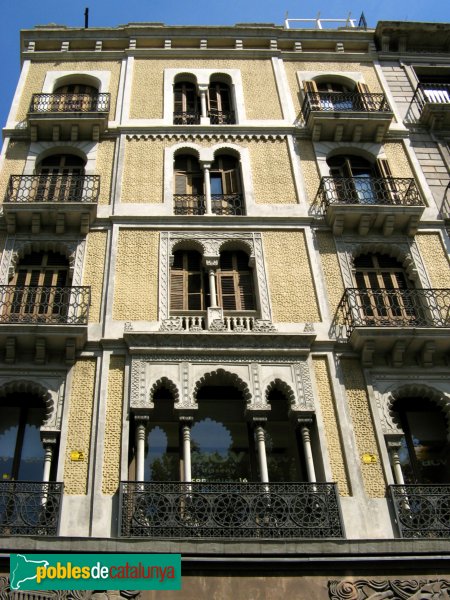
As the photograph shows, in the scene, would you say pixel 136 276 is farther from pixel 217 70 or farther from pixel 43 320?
pixel 217 70

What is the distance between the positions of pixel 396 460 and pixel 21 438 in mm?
6353

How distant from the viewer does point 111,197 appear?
50.9ft

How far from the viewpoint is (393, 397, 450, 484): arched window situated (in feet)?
39.0

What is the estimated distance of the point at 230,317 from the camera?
13.3 m

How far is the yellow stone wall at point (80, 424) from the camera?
36.3 feet

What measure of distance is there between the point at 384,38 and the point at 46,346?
1358 centimetres

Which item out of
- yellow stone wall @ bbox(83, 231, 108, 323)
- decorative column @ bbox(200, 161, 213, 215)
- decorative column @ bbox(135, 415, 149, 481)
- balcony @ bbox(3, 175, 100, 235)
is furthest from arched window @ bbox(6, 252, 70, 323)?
decorative column @ bbox(200, 161, 213, 215)

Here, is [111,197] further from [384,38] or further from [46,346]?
[384,38]

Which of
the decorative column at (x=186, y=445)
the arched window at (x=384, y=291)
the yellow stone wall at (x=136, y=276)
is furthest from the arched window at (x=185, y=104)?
the decorative column at (x=186, y=445)

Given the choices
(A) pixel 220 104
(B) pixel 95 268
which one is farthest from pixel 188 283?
(A) pixel 220 104

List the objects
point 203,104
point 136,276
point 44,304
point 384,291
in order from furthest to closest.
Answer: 1. point 203,104
2. point 136,276
3. point 384,291
4. point 44,304

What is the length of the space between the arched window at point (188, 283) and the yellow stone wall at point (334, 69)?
6907 mm

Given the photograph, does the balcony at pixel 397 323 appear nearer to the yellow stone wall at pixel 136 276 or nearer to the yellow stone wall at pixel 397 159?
the yellow stone wall at pixel 136 276

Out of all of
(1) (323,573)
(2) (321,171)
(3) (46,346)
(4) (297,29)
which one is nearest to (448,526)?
(1) (323,573)
